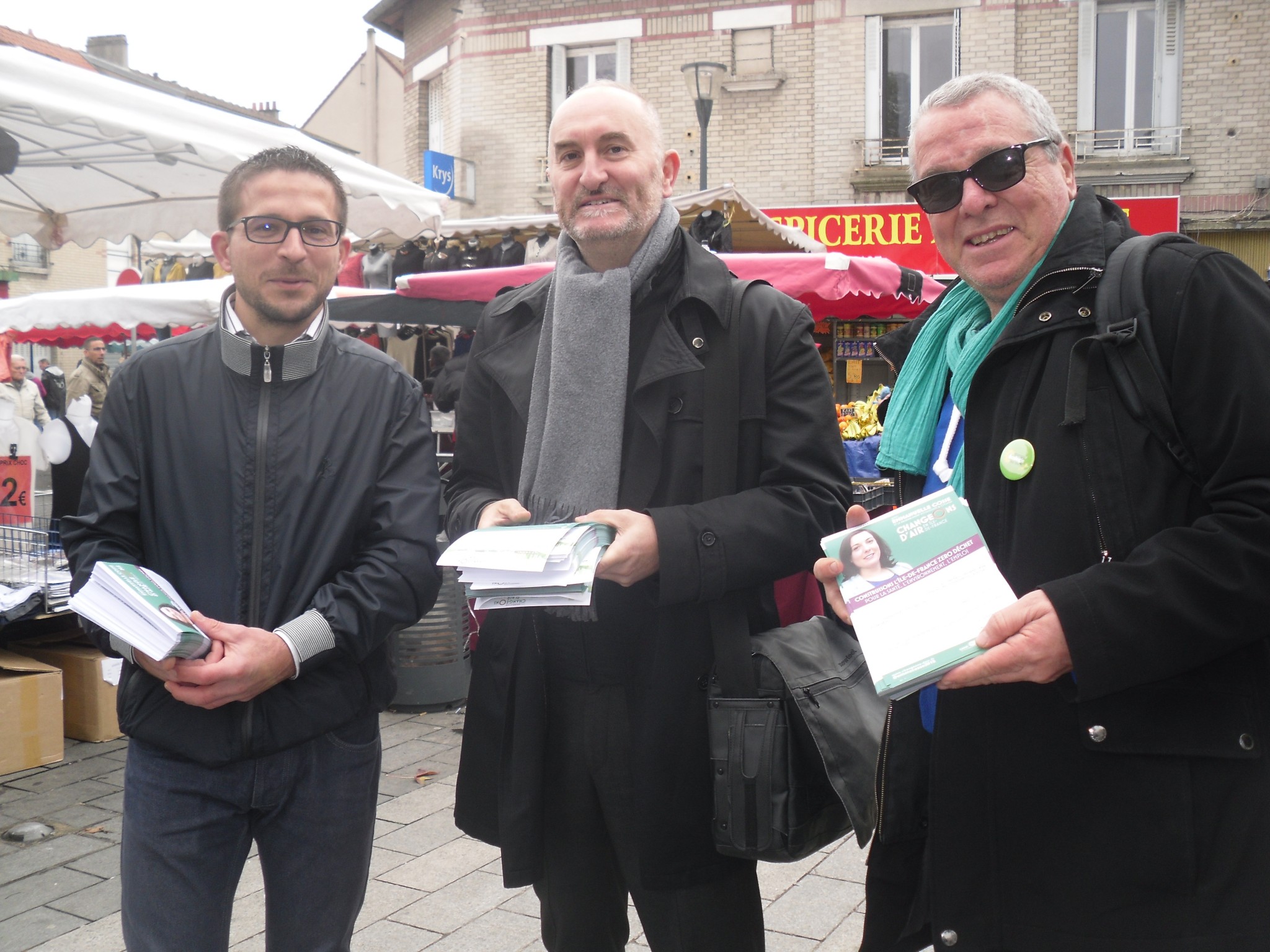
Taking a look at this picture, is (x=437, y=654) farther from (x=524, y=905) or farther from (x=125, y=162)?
(x=125, y=162)

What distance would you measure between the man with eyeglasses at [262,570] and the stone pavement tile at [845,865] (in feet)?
7.02

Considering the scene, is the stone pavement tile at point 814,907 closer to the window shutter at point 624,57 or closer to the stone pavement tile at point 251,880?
the stone pavement tile at point 251,880

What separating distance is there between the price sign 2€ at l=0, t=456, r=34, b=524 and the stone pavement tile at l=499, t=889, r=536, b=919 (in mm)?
3125

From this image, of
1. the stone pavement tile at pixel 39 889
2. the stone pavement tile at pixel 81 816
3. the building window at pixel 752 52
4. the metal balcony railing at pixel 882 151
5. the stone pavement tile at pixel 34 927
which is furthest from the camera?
the building window at pixel 752 52

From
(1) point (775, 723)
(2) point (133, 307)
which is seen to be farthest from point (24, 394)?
(1) point (775, 723)

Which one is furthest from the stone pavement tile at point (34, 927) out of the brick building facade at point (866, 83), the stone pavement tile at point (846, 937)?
the brick building facade at point (866, 83)

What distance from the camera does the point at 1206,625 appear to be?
1.52 meters

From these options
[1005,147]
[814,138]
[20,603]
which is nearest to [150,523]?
[1005,147]

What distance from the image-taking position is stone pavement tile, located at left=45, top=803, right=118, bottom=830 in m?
4.39

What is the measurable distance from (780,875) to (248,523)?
2560mm

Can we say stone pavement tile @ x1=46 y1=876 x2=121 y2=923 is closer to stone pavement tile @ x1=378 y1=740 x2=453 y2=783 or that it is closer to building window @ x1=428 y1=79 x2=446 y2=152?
stone pavement tile @ x1=378 y1=740 x2=453 y2=783

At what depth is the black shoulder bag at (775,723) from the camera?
1993mm

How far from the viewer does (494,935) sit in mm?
3406

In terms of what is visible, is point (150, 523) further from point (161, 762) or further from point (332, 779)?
point (332, 779)
